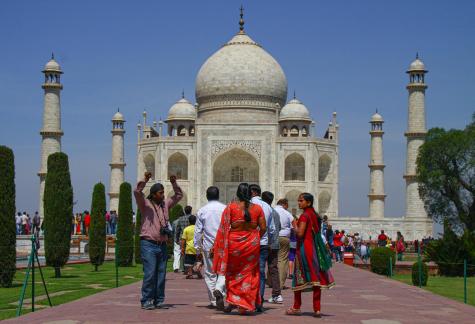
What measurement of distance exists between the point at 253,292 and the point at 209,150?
97.7 feet

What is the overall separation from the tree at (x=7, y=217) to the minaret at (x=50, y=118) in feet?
75.4

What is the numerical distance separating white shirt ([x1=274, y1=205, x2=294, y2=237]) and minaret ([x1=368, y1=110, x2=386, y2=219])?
28546 millimetres

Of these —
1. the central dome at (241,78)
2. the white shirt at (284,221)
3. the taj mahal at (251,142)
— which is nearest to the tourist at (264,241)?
the white shirt at (284,221)

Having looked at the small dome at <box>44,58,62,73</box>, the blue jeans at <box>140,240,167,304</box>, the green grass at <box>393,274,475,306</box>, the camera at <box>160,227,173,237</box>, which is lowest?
the green grass at <box>393,274,475,306</box>

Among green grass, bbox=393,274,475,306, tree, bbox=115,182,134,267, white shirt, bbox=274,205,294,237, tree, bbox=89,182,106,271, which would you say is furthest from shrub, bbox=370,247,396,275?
white shirt, bbox=274,205,294,237

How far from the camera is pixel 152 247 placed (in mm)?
7734

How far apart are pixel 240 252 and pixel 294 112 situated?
31884 mm

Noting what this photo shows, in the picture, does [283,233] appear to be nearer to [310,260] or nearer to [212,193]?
[212,193]

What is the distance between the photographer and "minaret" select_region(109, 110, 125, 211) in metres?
39.2

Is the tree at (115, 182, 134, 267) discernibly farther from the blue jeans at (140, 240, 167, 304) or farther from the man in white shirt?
the blue jeans at (140, 240, 167, 304)

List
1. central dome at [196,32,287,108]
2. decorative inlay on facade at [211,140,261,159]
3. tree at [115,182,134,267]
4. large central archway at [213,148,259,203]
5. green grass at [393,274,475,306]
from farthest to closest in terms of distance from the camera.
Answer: central dome at [196,32,287,108] < large central archway at [213,148,259,203] < decorative inlay on facade at [211,140,261,159] < tree at [115,182,134,267] < green grass at [393,274,475,306]

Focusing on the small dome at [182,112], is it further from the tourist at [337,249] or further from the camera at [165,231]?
the camera at [165,231]

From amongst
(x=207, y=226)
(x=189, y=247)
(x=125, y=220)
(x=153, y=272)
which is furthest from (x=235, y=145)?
(x=153, y=272)

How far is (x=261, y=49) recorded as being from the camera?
41.8 meters
